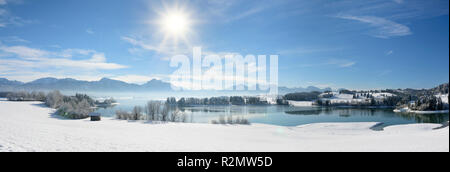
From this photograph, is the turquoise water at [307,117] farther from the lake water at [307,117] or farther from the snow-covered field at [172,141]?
the snow-covered field at [172,141]

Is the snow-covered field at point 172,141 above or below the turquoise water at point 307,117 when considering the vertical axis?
above

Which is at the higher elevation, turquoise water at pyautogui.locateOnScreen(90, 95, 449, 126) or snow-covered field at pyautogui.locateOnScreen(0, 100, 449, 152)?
snow-covered field at pyautogui.locateOnScreen(0, 100, 449, 152)

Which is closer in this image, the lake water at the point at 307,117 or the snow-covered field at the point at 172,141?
the snow-covered field at the point at 172,141

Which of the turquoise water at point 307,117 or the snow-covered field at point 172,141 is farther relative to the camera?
the turquoise water at point 307,117

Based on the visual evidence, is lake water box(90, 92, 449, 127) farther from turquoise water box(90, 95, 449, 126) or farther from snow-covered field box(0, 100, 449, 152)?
snow-covered field box(0, 100, 449, 152)

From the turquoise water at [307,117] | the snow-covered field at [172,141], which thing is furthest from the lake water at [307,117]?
the snow-covered field at [172,141]

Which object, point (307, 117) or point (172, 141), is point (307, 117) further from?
point (172, 141)

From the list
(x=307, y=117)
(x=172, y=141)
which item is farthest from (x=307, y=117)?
(x=172, y=141)

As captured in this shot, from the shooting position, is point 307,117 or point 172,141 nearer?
point 172,141

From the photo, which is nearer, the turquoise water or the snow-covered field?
the snow-covered field

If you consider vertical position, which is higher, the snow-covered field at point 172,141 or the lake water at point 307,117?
the snow-covered field at point 172,141

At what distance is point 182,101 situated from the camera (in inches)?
4109

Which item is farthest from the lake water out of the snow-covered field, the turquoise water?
the snow-covered field
